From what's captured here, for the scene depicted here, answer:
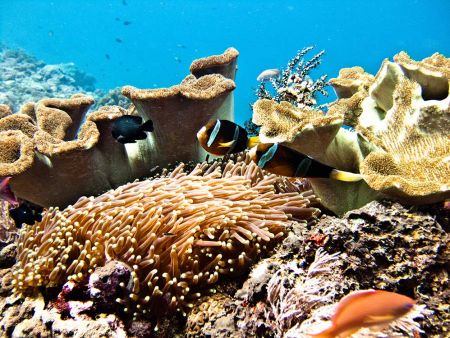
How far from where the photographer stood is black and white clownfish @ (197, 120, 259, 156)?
236 centimetres

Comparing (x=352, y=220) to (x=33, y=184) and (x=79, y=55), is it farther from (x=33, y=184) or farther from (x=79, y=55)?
(x=79, y=55)

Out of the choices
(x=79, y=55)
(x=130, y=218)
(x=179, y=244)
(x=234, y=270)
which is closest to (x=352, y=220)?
(x=234, y=270)

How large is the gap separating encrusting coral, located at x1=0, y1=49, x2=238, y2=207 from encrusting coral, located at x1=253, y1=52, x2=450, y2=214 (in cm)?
89

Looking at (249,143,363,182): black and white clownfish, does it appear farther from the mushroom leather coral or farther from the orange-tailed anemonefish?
the mushroom leather coral

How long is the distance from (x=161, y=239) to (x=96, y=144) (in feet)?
4.60

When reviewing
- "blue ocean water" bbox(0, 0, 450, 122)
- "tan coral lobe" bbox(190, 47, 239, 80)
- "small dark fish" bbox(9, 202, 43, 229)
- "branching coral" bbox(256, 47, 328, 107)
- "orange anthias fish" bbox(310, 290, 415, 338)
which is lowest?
"orange anthias fish" bbox(310, 290, 415, 338)

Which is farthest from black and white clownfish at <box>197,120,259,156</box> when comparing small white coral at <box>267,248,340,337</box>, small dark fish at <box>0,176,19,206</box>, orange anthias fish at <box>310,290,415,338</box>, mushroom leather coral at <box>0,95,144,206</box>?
small dark fish at <box>0,176,19,206</box>

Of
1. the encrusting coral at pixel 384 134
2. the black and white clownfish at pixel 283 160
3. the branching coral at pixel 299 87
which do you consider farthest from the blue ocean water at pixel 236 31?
the black and white clownfish at pixel 283 160

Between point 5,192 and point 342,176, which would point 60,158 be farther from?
point 342,176

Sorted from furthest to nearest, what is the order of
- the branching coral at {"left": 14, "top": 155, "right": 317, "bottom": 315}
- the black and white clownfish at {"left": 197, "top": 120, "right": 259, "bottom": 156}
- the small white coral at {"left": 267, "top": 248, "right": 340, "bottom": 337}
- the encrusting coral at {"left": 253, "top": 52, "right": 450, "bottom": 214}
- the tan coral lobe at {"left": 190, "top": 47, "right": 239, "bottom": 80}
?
the tan coral lobe at {"left": 190, "top": 47, "right": 239, "bottom": 80} → the black and white clownfish at {"left": 197, "top": 120, "right": 259, "bottom": 156} → the encrusting coral at {"left": 253, "top": 52, "right": 450, "bottom": 214} → the branching coral at {"left": 14, "top": 155, "right": 317, "bottom": 315} → the small white coral at {"left": 267, "top": 248, "right": 340, "bottom": 337}

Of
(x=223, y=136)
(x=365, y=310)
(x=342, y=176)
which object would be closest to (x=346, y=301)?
(x=365, y=310)

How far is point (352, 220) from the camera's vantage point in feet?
6.63

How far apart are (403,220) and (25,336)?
2396mm

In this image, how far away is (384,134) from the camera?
2619 mm
